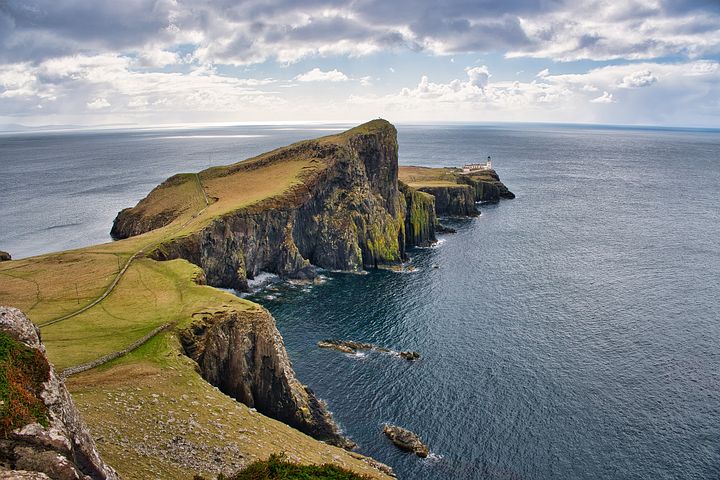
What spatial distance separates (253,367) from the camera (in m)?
57.3

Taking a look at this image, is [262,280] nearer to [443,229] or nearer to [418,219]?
[418,219]

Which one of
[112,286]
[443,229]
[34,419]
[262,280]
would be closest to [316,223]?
[262,280]

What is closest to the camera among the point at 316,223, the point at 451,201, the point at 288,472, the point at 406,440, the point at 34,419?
the point at 34,419

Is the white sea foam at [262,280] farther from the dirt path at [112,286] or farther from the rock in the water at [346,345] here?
the rock in the water at [346,345]

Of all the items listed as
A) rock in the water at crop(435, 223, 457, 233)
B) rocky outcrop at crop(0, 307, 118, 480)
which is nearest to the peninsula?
rocky outcrop at crop(0, 307, 118, 480)

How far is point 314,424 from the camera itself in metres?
55.9

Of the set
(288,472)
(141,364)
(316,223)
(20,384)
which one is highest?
(20,384)

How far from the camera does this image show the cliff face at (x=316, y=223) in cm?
9989

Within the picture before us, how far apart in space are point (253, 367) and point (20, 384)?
1425 inches

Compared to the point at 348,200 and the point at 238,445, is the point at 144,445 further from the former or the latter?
the point at 348,200

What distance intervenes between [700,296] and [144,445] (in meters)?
100.0

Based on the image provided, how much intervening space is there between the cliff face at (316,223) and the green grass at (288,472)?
6389cm

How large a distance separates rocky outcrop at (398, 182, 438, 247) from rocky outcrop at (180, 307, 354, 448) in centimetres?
8872

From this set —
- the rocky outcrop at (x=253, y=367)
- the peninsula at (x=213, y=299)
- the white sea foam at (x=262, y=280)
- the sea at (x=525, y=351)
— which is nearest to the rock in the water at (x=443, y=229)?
the peninsula at (x=213, y=299)
